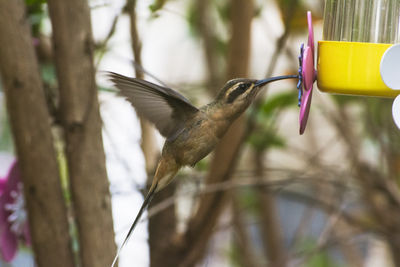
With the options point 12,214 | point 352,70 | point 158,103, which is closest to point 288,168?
point 12,214

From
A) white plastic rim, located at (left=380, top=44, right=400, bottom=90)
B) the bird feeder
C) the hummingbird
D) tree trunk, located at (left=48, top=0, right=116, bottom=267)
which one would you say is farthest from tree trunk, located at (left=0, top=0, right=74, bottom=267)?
white plastic rim, located at (left=380, top=44, right=400, bottom=90)

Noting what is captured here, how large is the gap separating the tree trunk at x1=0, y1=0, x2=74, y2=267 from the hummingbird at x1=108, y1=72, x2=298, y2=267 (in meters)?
0.23

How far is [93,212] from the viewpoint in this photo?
4.17ft

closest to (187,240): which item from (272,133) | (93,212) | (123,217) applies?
(123,217)

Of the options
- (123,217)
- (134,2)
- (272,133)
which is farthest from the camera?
(272,133)

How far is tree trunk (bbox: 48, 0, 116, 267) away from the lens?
49.8 inches

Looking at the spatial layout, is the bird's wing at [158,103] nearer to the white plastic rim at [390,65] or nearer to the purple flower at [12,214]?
the white plastic rim at [390,65]

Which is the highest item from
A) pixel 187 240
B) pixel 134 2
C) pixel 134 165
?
pixel 134 2

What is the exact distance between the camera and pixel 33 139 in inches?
50.3

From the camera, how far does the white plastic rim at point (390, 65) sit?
2.94 ft

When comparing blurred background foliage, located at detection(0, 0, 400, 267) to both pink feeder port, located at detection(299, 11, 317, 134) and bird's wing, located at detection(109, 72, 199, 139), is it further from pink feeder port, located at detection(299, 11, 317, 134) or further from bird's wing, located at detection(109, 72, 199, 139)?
pink feeder port, located at detection(299, 11, 317, 134)

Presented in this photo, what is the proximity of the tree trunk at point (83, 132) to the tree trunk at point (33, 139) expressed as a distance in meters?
0.05

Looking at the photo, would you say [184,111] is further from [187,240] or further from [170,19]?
[170,19]

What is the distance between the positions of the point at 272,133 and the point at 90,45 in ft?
3.43
